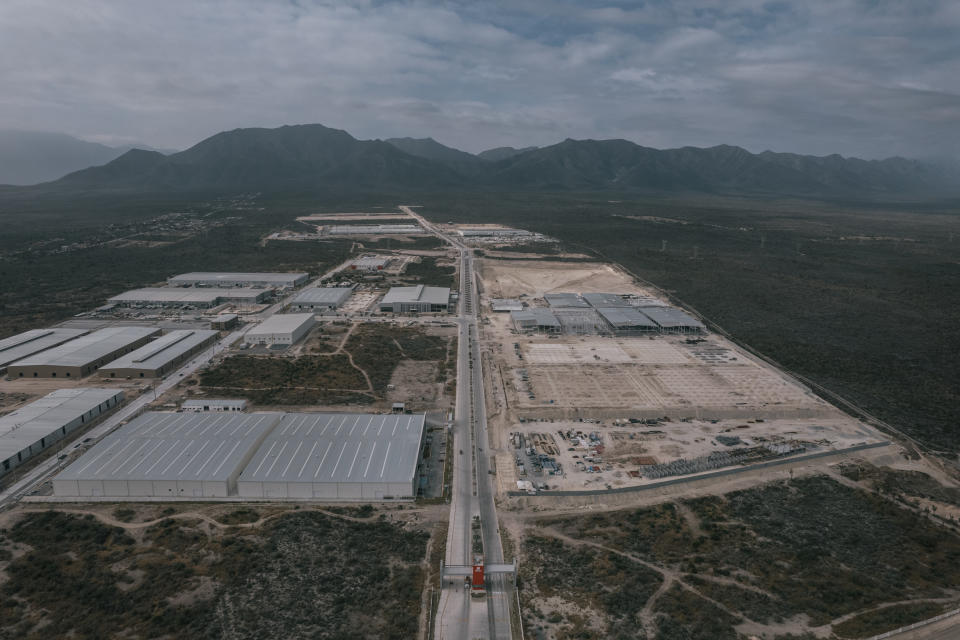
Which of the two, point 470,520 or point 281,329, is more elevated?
point 281,329

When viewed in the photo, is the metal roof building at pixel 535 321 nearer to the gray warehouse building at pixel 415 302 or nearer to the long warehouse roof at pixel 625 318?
the long warehouse roof at pixel 625 318

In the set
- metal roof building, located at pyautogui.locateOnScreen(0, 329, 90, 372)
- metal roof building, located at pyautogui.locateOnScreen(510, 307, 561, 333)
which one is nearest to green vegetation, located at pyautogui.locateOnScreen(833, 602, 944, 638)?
metal roof building, located at pyautogui.locateOnScreen(510, 307, 561, 333)

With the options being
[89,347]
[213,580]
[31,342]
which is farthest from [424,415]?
[31,342]

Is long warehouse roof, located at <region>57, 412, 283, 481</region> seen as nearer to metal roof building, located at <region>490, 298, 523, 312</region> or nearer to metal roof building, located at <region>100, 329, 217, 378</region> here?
metal roof building, located at <region>100, 329, 217, 378</region>

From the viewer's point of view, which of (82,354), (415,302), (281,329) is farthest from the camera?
(415,302)

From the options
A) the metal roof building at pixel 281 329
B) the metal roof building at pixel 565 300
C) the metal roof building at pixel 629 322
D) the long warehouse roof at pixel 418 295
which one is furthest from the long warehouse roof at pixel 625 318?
the metal roof building at pixel 281 329

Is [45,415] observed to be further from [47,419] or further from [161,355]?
[161,355]
